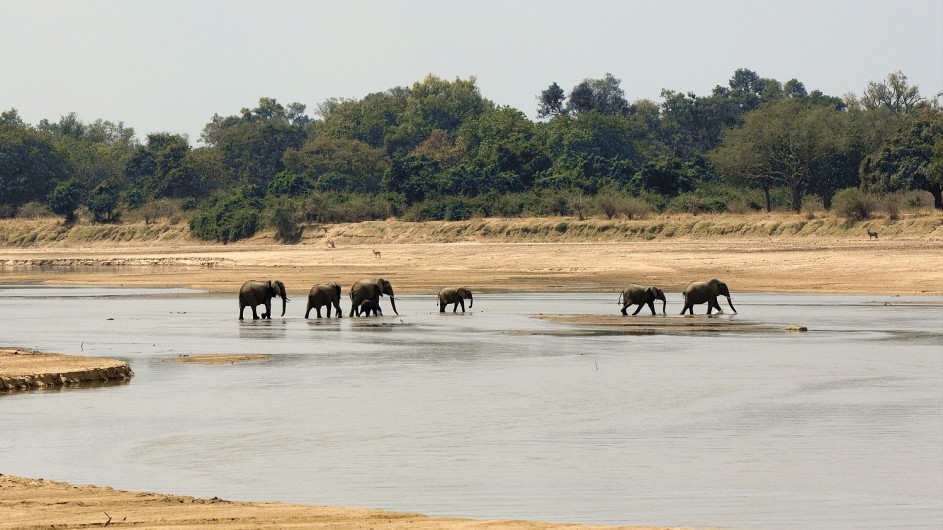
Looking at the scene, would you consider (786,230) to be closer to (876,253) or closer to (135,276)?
(876,253)

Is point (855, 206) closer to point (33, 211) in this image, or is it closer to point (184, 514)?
point (184, 514)

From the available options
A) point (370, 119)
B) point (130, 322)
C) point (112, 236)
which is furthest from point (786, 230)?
point (370, 119)

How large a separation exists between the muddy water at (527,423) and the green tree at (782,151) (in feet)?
142

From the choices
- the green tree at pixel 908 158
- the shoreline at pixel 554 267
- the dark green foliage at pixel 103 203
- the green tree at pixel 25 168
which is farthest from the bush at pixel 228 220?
the green tree at pixel 908 158

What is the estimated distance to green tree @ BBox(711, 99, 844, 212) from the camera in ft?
234

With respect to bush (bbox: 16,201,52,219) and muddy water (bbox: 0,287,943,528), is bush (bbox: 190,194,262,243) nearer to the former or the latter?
bush (bbox: 16,201,52,219)

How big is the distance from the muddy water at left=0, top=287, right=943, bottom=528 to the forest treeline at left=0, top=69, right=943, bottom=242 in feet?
120

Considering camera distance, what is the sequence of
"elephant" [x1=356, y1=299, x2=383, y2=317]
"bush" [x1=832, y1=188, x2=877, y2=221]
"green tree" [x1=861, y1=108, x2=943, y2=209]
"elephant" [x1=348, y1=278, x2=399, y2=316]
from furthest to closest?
1. "green tree" [x1=861, y1=108, x2=943, y2=209]
2. "bush" [x1=832, y1=188, x2=877, y2=221]
3. "elephant" [x1=356, y1=299, x2=383, y2=317]
4. "elephant" [x1=348, y1=278, x2=399, y2=316]

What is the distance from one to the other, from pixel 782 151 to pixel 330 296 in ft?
145

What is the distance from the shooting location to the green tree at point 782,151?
71.2 m

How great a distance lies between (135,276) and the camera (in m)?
59.2

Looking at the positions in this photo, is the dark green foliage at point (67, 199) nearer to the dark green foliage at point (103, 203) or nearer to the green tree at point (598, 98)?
the dark green foliage at point (103, 203)

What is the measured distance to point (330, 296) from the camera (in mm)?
33156

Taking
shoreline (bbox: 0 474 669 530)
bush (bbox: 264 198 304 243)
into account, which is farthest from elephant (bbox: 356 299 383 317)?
bush (bbox: 264 198 304 243)
